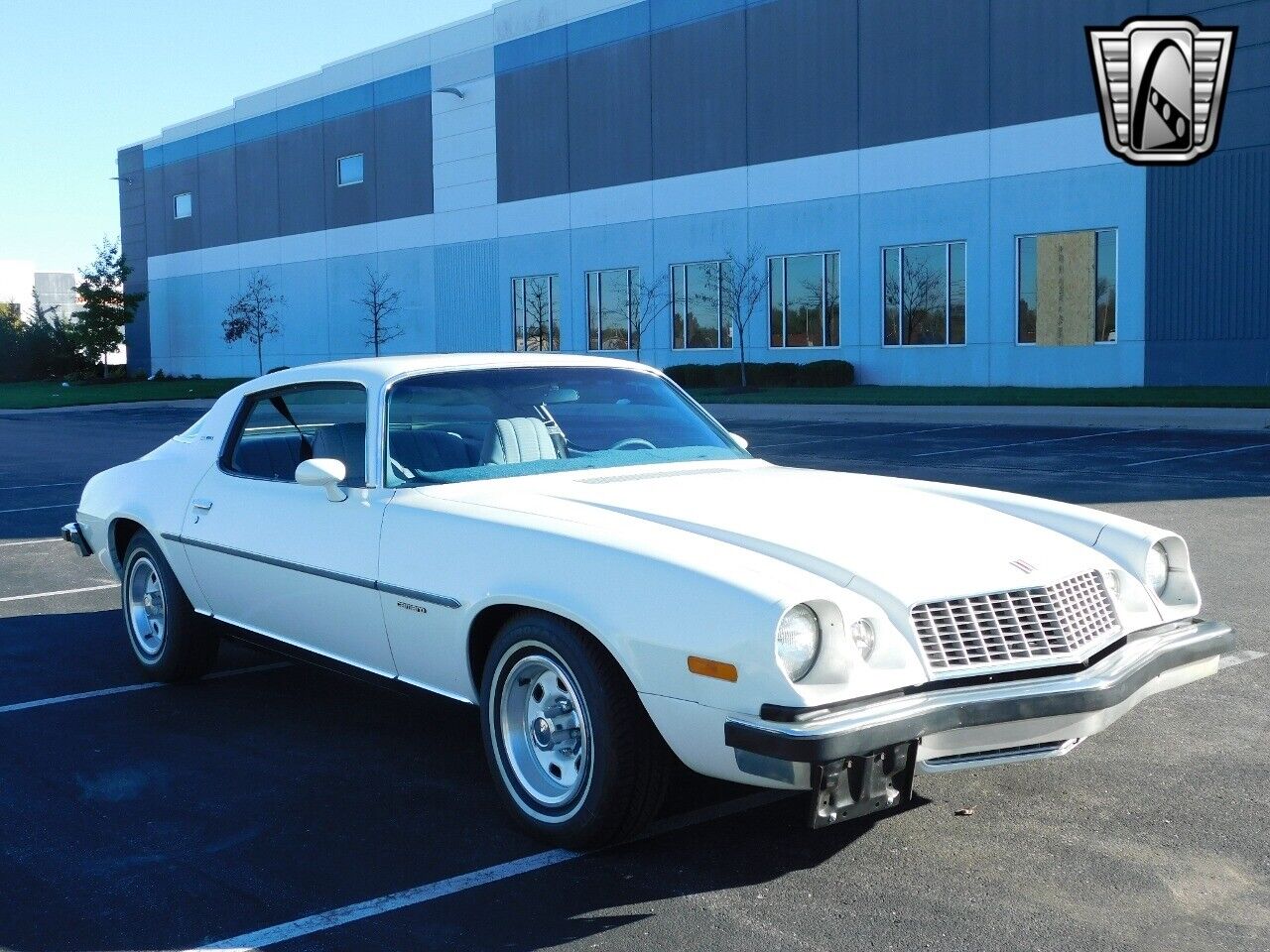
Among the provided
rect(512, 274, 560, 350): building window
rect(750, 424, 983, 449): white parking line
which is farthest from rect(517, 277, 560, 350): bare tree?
rect(750, 424, 983, 449): white parking line

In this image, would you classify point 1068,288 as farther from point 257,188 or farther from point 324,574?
point 257,188

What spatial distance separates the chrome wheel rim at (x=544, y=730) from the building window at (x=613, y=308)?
36842mm

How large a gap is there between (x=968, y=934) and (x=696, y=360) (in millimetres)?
36927

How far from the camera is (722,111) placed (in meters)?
37.8

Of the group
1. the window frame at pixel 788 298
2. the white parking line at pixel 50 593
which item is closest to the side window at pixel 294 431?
the white parking line at pixel 50 593

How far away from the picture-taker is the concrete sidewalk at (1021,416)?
21.1 meters

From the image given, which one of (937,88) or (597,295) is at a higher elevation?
(937,88)

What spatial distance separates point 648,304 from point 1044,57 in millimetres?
13674

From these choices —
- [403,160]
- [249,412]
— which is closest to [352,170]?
[403,160]

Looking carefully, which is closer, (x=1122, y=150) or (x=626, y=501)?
(x=626, y=501)

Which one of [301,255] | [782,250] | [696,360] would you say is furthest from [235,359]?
[782,250]

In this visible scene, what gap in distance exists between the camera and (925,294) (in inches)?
1353

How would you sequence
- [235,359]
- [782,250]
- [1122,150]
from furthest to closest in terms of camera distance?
[235,359]
[782,250]
[1122,150]

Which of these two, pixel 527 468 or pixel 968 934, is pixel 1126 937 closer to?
pixel 968 934
